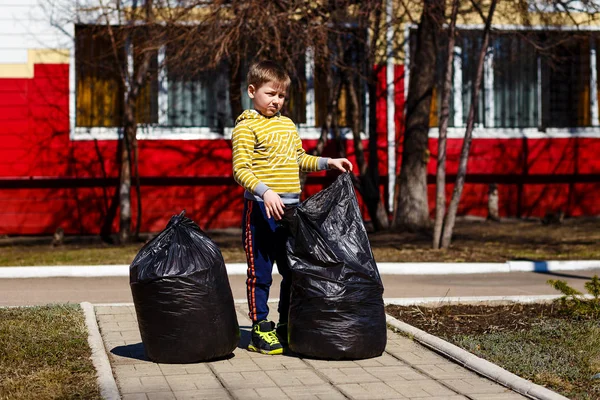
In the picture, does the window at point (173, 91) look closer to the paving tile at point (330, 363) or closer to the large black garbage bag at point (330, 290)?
the large black garbage bag at point (330, 290)

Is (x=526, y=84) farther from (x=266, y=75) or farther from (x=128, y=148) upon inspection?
(x=266, y=75)

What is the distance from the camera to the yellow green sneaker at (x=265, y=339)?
6.45 metres

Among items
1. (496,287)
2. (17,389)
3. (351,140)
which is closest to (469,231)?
(351,140)

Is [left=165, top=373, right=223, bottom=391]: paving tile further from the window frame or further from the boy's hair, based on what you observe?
the window frame

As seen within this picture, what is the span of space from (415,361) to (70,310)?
3.00 meters

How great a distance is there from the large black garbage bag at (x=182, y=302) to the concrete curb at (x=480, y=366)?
1.35 m

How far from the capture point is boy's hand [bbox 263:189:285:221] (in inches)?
233

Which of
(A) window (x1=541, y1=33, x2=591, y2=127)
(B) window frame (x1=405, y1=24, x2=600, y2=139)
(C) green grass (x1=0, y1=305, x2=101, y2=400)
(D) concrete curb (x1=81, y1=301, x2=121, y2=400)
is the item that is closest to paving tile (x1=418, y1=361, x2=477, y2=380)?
(D) concrete curb (x1=81, y1=301, x2=121, y2=400)

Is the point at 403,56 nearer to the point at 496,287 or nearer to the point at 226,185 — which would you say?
the point at 226,185

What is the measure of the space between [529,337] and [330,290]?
159cm

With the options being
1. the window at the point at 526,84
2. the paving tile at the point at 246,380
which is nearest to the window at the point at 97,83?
the window at the point at 526,84

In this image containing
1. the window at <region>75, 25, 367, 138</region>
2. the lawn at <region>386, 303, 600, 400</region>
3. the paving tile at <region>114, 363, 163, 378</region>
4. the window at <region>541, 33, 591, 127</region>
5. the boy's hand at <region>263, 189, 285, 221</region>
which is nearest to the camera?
the lawn at <region>386, 303, 600, 400</region>

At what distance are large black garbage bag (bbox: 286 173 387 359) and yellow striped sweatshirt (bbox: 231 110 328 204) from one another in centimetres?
25

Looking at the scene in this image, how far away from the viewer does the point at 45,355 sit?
617 centimetres
